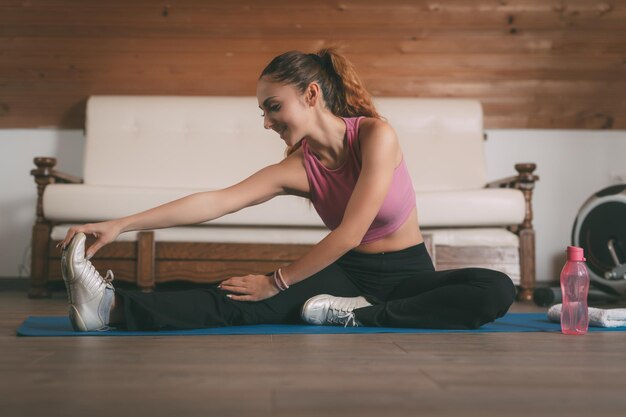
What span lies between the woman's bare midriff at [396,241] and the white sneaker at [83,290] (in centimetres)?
71

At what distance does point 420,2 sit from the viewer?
3.77 metres

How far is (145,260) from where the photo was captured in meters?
3.15

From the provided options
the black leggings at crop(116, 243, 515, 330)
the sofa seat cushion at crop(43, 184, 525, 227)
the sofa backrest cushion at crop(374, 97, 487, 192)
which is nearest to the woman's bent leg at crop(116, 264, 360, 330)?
the black leggings at crop(116, 243, 515, 330)

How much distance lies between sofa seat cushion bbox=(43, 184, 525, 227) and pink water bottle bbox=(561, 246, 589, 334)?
1321 mm

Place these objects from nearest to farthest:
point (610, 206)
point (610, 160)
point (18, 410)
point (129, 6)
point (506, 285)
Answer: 1. point (18, 410)
2. point (506, 285)
3. point (610, 206)
4. point (129, 6)
5. point (610, 160)

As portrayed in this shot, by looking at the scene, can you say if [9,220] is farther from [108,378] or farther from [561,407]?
[561,407]

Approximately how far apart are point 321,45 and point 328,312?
227cm

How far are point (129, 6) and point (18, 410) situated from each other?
3.09m

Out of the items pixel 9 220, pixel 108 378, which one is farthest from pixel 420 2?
pixel 108 378

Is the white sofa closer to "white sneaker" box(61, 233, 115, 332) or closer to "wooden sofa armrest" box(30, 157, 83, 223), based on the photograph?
"wooden sofa armrest" box(30, 157, 83, 223)

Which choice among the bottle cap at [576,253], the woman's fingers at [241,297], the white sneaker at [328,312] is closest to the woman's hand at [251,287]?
the woman's fingers at [241,297]

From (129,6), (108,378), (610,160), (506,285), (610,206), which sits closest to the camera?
(108,378)

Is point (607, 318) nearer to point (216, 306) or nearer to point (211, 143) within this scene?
point (216, 306)

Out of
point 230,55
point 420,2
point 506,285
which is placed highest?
point 420,2
